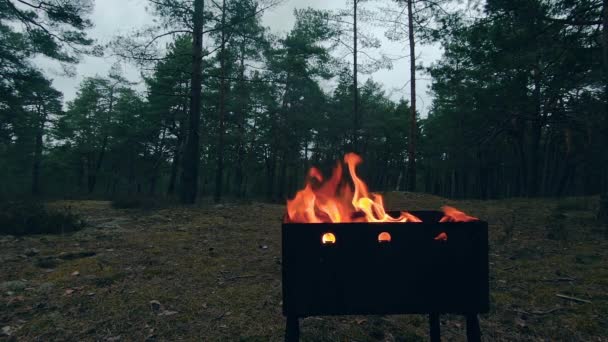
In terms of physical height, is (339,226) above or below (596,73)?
below

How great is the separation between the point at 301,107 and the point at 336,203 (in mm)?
22735

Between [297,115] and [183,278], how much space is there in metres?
20.9

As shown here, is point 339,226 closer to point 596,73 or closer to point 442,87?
point 596,73

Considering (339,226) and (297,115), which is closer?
(339,226)

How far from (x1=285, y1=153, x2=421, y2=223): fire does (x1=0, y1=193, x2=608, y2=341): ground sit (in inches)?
45.4

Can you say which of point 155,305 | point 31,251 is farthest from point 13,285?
point 155,305

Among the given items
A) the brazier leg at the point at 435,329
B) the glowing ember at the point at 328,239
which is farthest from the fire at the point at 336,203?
the brazier leg at the point at 435,329

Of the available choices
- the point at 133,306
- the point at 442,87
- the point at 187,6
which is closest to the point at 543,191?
the point at 442,87

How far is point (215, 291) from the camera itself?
12.7ft

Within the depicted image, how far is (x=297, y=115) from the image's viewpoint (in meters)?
24.3

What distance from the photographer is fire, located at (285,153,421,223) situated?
269 centimetres

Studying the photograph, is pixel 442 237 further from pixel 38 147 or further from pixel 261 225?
pixel 38 147

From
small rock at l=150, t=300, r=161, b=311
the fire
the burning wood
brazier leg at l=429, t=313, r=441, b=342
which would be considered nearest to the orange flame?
the burning wood

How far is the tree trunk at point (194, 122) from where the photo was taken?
450 inches
